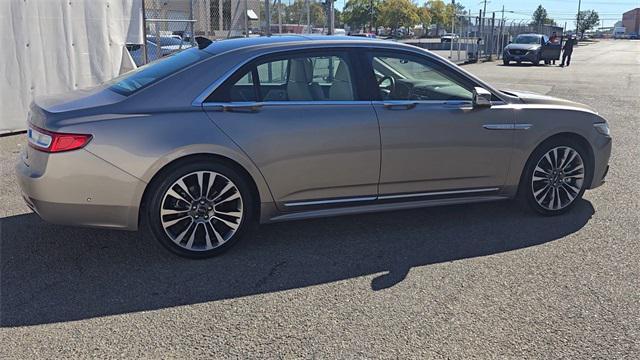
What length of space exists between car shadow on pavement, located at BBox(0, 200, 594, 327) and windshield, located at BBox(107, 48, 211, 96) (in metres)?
1.20

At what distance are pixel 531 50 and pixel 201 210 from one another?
29080 mm

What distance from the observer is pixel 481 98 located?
4.56 metres

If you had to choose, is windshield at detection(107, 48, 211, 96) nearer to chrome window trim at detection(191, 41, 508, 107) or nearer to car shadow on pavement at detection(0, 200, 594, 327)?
chrome window trim at detection(191, 41, 508, 107)

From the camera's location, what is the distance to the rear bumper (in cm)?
367

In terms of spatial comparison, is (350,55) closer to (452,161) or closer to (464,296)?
(452,161)

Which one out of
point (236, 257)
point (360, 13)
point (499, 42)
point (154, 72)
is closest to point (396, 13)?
point (360, 13)

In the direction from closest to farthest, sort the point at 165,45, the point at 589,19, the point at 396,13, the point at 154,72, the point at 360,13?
the point at 154,72
the point at 165,45
the point at 396,13
the point at 360,13
the point at 589,19

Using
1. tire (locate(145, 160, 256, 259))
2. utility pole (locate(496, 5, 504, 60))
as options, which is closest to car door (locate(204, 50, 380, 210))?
tire (locate(145, 160, 256, 259))

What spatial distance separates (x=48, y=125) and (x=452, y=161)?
10.1 ft

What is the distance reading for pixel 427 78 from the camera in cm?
474

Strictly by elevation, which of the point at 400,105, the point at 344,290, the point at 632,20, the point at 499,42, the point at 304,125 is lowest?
the point at 344,290

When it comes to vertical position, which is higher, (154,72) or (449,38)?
(449,38)

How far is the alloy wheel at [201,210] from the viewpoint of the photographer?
3.94 metres

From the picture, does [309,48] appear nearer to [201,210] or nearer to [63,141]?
[201,210]
